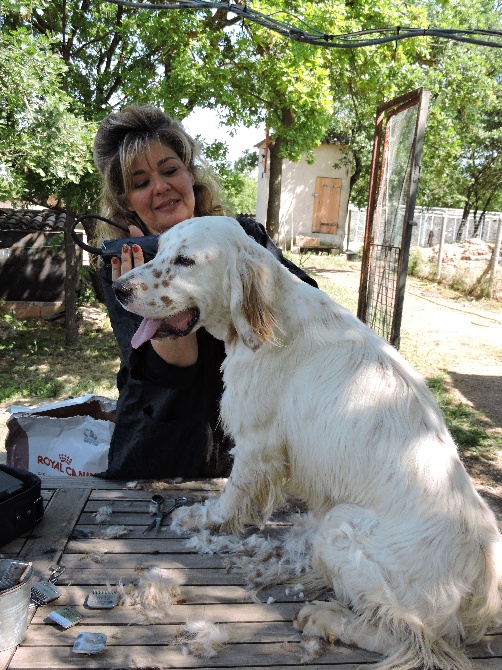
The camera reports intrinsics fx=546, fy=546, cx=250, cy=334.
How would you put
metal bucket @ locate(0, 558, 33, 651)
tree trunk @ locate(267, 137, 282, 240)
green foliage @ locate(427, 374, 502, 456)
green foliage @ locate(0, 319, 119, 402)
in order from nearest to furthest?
metal bucket @ locate(0, 558, 33, 651) → green foliage @ locate(427, 374, 502, 456) → green foliage @ locate(0, 319, 119, 402) → tree trunk @ locate(267, 137, 282, 240)

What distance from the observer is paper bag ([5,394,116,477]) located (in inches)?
120

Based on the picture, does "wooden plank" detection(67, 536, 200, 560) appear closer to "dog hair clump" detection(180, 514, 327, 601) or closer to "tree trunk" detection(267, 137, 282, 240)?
"dog hair clump" detection(180, 514, 327, 601)

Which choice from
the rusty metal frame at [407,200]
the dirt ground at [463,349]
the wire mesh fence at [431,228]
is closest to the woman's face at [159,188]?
the rusty metal frame at [407,200]

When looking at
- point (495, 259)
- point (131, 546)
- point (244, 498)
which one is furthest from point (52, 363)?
point (495, 259)

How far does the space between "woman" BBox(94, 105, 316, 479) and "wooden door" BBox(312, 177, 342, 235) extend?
2133 centimetres

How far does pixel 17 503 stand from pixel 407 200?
404cm

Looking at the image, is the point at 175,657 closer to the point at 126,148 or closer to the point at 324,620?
the point at 324,620

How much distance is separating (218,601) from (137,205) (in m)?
1.73

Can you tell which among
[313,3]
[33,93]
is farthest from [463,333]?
[33,93]

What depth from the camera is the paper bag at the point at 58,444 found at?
305cm

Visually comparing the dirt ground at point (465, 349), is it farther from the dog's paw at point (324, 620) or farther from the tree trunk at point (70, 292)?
the tree trunk at point (70, 292)

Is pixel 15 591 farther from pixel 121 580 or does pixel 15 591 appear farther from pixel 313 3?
pixel 313 3

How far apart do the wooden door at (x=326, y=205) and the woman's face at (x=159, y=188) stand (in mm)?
21461

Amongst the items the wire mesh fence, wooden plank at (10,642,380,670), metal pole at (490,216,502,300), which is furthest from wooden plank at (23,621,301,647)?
the wire mesh fence
